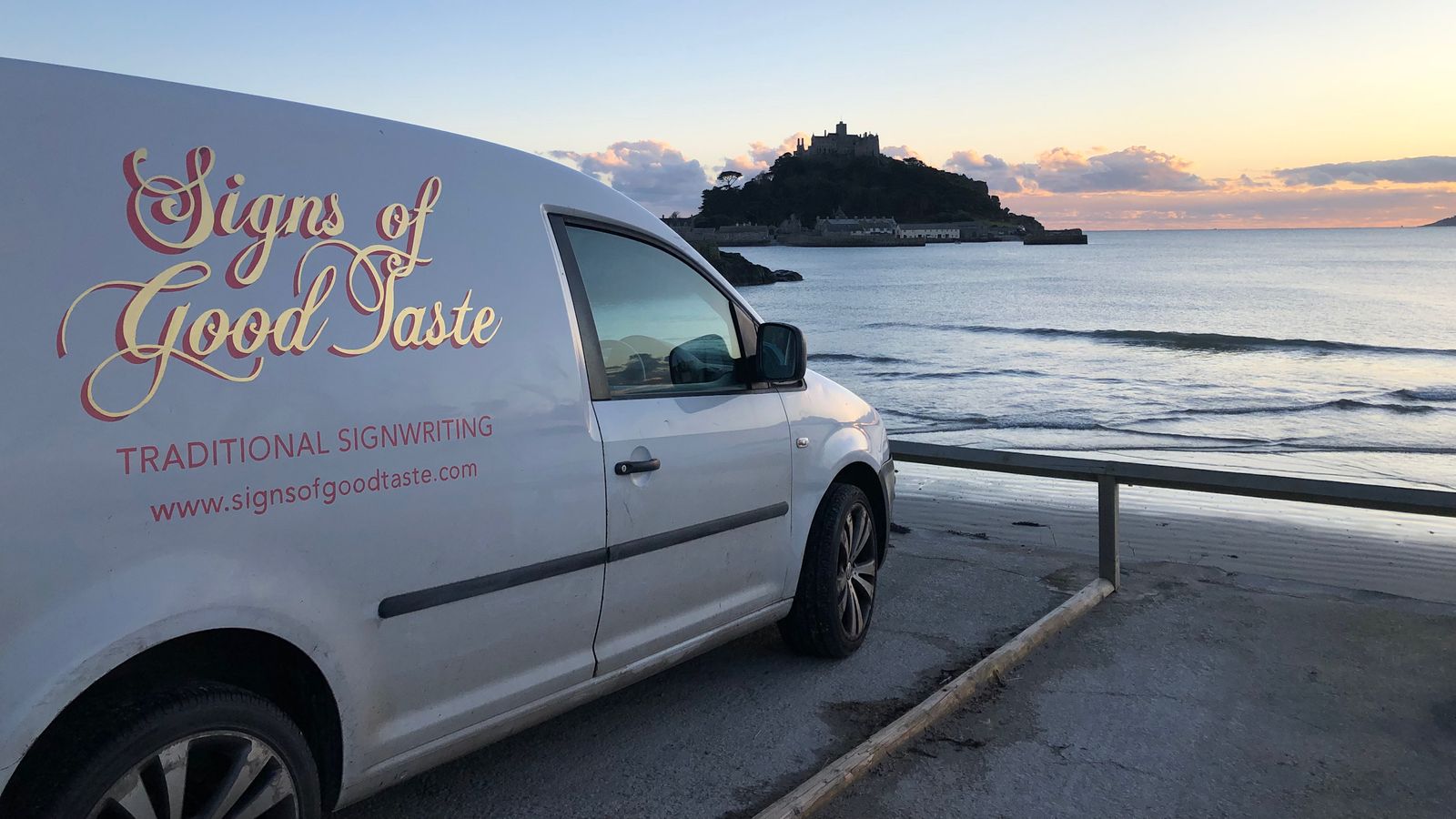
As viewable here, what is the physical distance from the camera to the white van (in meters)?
2.09

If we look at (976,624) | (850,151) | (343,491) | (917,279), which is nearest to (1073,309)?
(917,279)

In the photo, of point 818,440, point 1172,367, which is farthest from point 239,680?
point 1172,367

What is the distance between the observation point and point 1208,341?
34.2 metres

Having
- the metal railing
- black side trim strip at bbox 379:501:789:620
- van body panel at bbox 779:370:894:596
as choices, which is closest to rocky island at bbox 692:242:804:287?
the metal railing

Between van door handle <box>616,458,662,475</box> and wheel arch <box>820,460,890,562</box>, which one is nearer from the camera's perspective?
van door handle <box>616,458,662,475</box>

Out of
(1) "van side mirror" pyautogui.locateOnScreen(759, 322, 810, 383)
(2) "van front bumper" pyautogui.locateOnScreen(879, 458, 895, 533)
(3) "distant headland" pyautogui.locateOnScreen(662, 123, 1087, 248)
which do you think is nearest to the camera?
(1) "van side mirror" pyautogui.locateOnScreen(759, 322, 810, 383)

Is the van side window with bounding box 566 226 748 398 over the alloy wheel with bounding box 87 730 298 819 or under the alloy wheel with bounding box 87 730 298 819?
over

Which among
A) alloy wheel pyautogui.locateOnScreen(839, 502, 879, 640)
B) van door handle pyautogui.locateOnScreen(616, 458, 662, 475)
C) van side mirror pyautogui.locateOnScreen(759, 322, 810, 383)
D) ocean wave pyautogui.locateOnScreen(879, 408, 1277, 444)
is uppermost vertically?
van side mirror pyautogui.locateOnScreen(759, 322, 810, 383)

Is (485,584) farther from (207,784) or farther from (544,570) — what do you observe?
(207,784)

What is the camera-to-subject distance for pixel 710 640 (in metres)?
3.94

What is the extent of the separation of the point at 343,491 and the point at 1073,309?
52297 millimetres

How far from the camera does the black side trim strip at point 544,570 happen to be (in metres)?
2.74

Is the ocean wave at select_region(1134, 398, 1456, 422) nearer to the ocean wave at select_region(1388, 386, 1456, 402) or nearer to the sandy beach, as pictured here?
the ocean wave at select_region(1388, 386, 1456, 402)

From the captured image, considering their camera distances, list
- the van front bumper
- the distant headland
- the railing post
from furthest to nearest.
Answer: the distant headland, the railing post, the van front bumper
